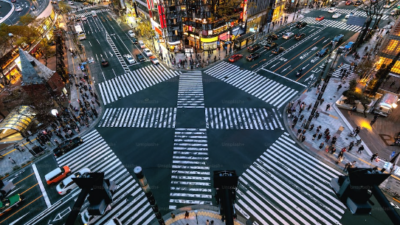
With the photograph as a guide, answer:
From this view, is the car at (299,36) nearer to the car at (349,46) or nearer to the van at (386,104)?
the car at (349,46)

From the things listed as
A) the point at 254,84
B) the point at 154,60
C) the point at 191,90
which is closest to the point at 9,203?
the point at 191,90

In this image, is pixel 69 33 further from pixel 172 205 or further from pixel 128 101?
pixel 172 205

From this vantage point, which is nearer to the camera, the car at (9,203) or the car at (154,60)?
the car at (9,203)

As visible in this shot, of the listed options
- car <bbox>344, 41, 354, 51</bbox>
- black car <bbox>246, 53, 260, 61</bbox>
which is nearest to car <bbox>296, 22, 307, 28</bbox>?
car <bbox>344, 41, 354, 51</bbox>

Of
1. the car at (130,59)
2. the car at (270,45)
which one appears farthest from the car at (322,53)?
the car at (130,59)

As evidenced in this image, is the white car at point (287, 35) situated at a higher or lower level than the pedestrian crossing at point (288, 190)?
higher

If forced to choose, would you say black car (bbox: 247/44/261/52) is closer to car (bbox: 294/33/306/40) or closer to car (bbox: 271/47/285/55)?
car (bbox: 271/47/285/55)
